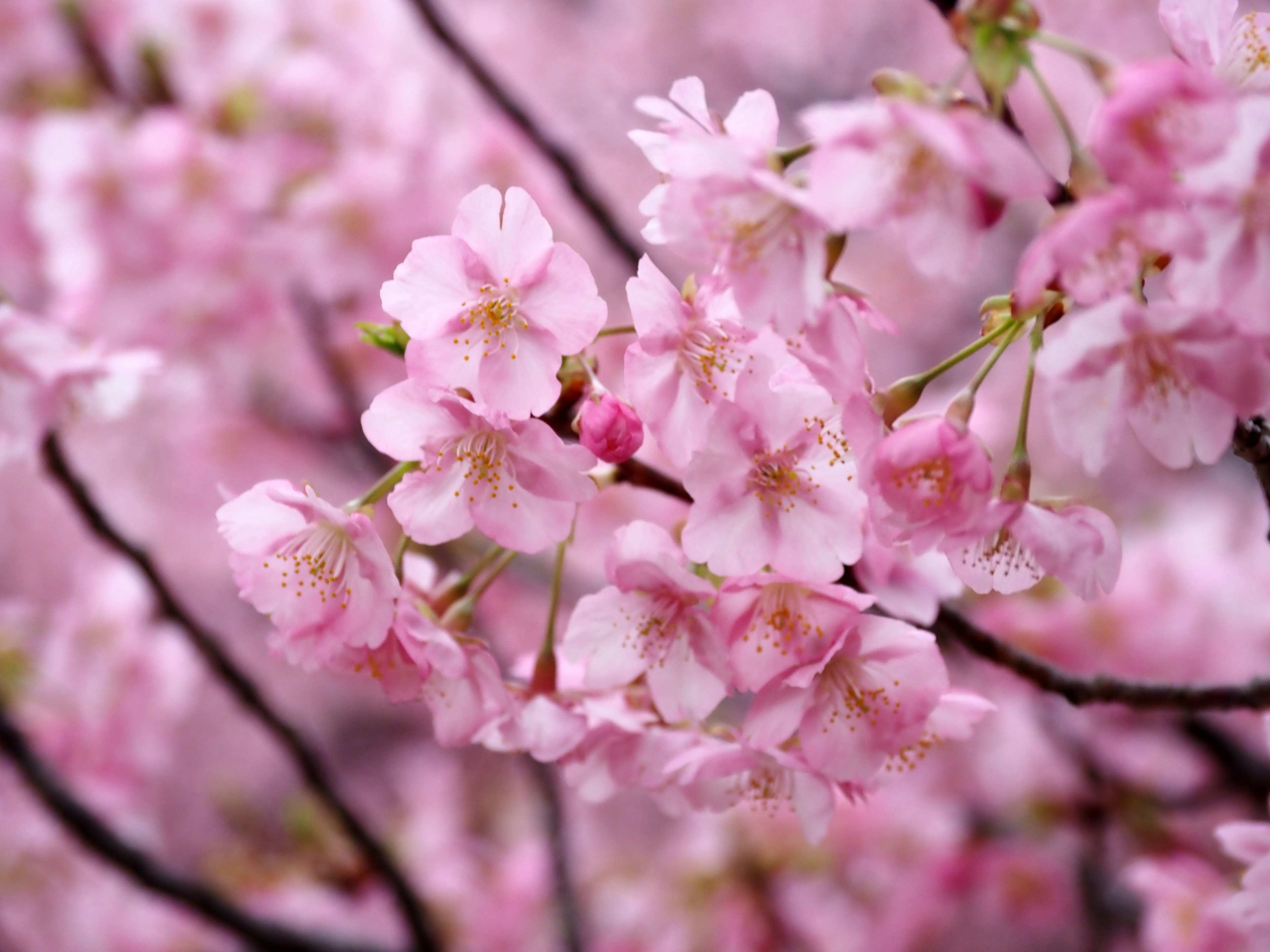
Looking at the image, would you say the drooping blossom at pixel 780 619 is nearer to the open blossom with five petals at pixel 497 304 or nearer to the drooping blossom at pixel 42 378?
the open blossom with five petals at pixel 497 304

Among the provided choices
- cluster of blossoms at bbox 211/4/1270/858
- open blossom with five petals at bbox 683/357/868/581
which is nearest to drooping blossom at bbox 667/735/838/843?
cluster of blossoms at bbox 211/4/1270/858

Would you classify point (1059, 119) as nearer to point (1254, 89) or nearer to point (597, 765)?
point (1254, 89)

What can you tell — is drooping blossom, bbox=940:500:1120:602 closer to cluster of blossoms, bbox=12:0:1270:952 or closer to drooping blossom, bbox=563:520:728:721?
cluster of blossoms, bbox=12:0:1270:952

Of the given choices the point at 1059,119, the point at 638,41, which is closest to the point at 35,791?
the point at 1059,119

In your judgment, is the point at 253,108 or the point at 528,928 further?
the point at 528,928

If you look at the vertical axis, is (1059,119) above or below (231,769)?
above

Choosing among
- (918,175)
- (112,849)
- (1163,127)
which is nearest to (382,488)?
(918,175)
